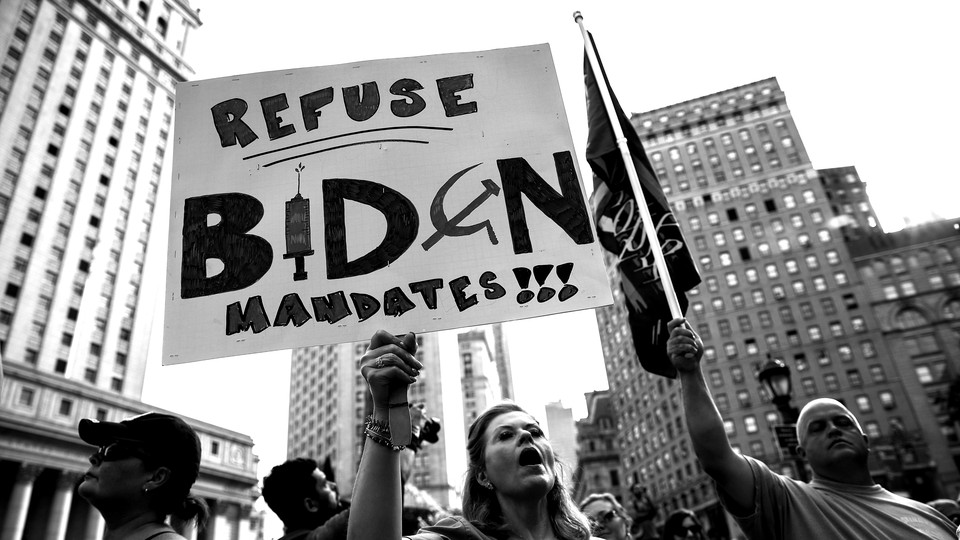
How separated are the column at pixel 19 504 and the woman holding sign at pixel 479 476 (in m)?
47.1

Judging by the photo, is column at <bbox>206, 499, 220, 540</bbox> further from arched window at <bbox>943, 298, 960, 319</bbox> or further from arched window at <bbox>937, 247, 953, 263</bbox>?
arched window at <bbox>937, 247, 953, 263</bbox>

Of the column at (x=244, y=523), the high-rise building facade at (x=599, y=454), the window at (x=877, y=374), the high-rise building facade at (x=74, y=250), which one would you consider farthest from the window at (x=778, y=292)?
the column at (x=244, y=523)

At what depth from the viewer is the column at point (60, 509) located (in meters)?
40.9

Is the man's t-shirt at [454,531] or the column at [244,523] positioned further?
the column at [244,523]

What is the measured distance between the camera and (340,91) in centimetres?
355

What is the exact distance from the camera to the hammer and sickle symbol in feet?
9.84

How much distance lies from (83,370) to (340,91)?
52.1m

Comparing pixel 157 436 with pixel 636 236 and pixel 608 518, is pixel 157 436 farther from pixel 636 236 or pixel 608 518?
pixel 608 518

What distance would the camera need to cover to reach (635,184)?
12.3 feet

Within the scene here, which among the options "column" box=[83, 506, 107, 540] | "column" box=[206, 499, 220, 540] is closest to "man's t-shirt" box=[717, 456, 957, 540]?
"column" box=[83, 506, 107, 540]

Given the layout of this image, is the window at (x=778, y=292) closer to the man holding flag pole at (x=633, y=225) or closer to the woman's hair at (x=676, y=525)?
the woman's hair at (x=676, y=525)

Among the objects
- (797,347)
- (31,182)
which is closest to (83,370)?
(31,182)

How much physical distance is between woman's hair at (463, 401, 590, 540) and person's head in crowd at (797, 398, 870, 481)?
151cm

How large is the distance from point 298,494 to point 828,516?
11.1ft
